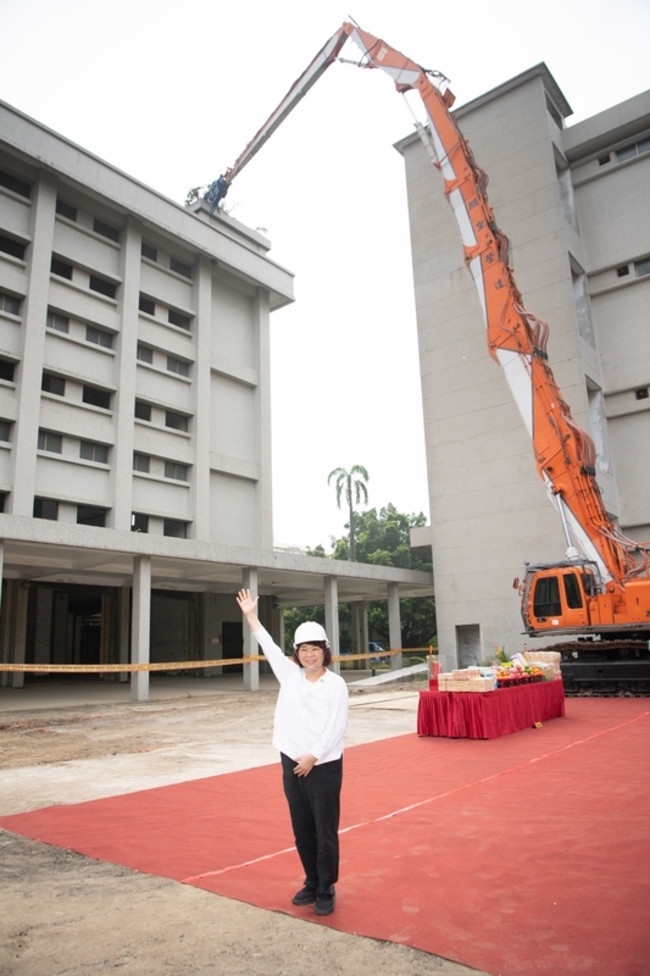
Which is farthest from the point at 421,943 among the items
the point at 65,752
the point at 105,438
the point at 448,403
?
the point at 448,403

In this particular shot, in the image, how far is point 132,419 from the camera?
94.8ft

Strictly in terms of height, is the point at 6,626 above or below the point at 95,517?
below

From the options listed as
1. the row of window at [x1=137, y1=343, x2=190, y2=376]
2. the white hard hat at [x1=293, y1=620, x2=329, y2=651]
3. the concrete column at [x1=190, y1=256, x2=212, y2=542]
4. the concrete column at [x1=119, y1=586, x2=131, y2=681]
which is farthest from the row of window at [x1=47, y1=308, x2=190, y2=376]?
the white hard hat at [x1=293, y1=620, x2=329, y2=651]

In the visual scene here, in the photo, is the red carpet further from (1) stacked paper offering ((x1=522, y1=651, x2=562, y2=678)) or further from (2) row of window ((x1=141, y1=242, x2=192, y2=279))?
(2) row of window ((x1=141, y1=242, x2=192, y2=279))

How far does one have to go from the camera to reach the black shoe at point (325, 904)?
12.4 feet

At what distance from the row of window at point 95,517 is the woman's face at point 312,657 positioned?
68.5ft

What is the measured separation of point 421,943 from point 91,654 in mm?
37728

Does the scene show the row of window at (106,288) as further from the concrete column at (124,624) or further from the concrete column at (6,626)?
the concrete column at (6,626)

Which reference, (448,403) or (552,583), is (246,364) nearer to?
(448,403)

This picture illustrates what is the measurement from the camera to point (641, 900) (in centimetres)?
391

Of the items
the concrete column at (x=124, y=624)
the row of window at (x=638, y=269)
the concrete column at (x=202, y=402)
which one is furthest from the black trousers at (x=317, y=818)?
the row of window at (x=638, y=269)

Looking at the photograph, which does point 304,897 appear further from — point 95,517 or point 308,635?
point 95,517

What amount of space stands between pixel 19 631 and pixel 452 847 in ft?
84.2

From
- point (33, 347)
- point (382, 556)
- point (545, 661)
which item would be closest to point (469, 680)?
point (545, 661)
